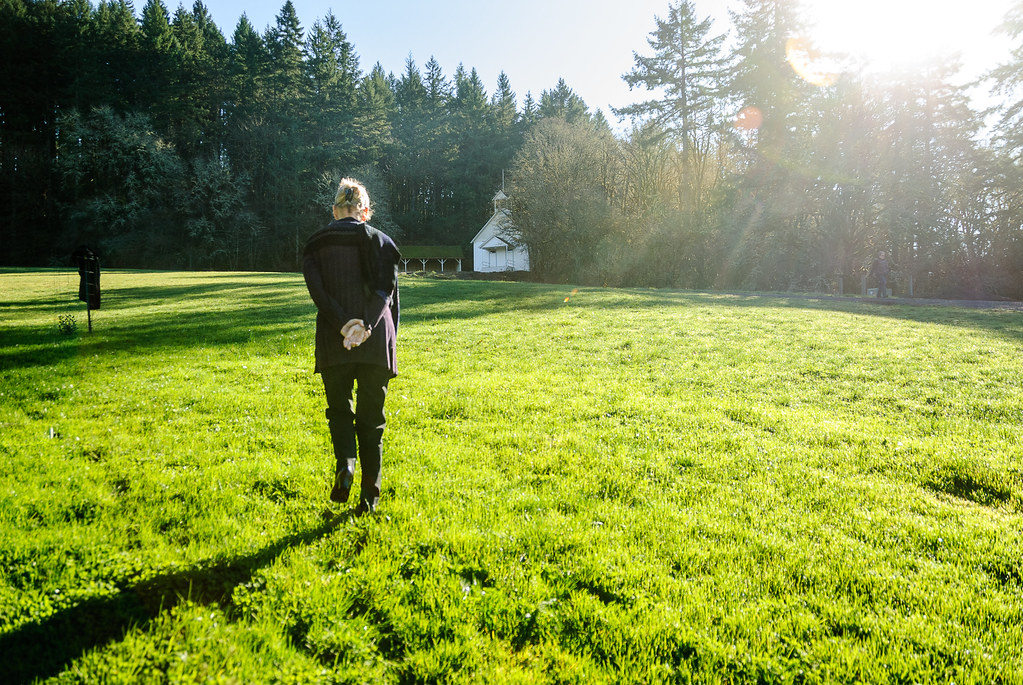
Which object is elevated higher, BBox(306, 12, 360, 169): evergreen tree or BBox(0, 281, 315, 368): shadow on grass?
BBox(306, 12, 360, 169): evergreen tree

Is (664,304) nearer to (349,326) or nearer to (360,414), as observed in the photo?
(360,414)

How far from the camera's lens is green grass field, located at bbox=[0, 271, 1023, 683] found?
303 cm

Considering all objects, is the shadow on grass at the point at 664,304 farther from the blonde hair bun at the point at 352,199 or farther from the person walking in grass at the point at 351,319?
the person walking in grass at the point at 351,319

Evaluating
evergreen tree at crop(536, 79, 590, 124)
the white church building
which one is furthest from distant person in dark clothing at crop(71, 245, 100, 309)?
evergreen tree at crop(536, 79, 590, 124)

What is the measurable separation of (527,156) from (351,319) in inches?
1464

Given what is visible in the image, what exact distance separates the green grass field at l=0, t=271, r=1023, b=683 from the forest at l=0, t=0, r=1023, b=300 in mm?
23048

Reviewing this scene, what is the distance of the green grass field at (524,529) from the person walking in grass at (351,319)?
0.65 meters

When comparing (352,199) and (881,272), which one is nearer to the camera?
(352,199)

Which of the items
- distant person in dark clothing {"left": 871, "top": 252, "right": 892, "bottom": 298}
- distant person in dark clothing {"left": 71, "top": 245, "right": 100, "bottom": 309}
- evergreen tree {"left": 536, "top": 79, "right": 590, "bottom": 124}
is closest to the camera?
distant person in dark clothing {"left": 71, "top": 245, "right": 100, "bottom": 309}

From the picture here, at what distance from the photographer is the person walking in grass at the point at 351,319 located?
4.26 m

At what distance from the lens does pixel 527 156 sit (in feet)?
129

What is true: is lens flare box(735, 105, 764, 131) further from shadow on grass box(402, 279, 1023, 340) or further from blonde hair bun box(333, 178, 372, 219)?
blonde hair bun box(333, 178, 372, 219)

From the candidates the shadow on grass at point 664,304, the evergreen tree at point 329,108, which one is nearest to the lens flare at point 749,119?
the shadow on grass at point 664,304

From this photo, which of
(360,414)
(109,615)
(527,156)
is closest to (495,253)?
(527,156)
